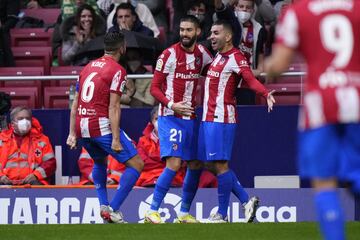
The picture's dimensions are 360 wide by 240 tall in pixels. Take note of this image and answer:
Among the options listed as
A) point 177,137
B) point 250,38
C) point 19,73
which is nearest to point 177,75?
point 177,137

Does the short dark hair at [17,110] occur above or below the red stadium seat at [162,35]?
below

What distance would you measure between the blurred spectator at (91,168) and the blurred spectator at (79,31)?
1.80m

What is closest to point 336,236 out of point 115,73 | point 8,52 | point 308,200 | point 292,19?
point 292,19

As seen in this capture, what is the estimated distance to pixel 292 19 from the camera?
707cm

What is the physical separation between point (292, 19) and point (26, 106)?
8538 mm

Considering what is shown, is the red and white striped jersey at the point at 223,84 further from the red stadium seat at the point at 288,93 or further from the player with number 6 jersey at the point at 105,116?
the red stadium seat at the point at 288,93

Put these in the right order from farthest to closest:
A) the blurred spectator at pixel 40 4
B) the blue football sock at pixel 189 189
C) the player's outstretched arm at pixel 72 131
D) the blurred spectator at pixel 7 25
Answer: the blurred spectator at pixel 40 4 → the blurred spectator at pixel 7 25 → the blue football sock at pixel 189 189 → the player's outstretched arm at pixel 72 131

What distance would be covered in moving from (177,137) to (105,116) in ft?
2.60

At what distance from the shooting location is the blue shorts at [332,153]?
702 cm

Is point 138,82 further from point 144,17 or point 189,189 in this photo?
point 189,189

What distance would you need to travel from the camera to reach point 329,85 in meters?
7.06

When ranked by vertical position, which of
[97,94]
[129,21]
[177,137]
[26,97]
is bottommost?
[177,137]

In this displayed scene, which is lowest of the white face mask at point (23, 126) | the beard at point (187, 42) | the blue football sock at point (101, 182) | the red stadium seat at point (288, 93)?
the blue football sock at point (101, 182)

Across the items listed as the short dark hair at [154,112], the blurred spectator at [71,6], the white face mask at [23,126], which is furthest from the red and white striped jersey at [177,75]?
the blurred spectator at [71,6]
